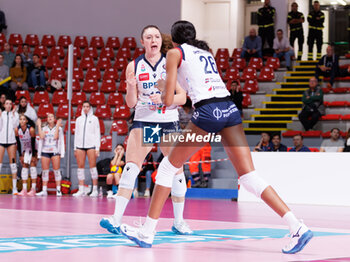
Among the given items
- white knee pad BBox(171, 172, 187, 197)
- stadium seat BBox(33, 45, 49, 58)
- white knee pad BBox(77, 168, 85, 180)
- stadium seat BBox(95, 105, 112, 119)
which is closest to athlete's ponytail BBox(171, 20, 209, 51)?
white knee pad BBox(171, 172, 187, 197)

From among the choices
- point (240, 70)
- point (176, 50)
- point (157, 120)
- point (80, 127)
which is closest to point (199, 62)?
point (176, 50)

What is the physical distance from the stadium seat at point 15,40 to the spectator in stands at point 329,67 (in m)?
11.1

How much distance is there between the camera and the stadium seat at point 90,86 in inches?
754

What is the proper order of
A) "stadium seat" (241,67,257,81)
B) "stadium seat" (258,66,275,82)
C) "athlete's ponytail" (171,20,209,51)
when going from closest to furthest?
"athlete's ponytail" (171,20,209,51) < "stadium seat" (241,67,257,81) < "stadium seat" (258,66,275,82)

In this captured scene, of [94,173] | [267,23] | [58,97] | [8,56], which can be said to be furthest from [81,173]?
[267,23]

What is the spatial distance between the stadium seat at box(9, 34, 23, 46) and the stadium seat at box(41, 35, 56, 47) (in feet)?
2.66

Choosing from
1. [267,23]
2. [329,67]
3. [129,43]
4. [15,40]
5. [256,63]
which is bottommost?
[329,67]

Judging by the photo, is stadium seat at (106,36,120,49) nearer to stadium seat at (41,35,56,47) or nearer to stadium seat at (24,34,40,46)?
stadium seat at (41,35,56,47)

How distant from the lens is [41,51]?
21453mm

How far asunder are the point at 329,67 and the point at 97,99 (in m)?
6.99

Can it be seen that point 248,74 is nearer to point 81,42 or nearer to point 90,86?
point 90,86

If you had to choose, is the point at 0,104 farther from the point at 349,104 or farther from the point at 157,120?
the point at 157,120

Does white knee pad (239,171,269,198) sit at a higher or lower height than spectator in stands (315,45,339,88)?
lower

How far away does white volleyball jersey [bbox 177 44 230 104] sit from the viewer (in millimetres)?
4590
